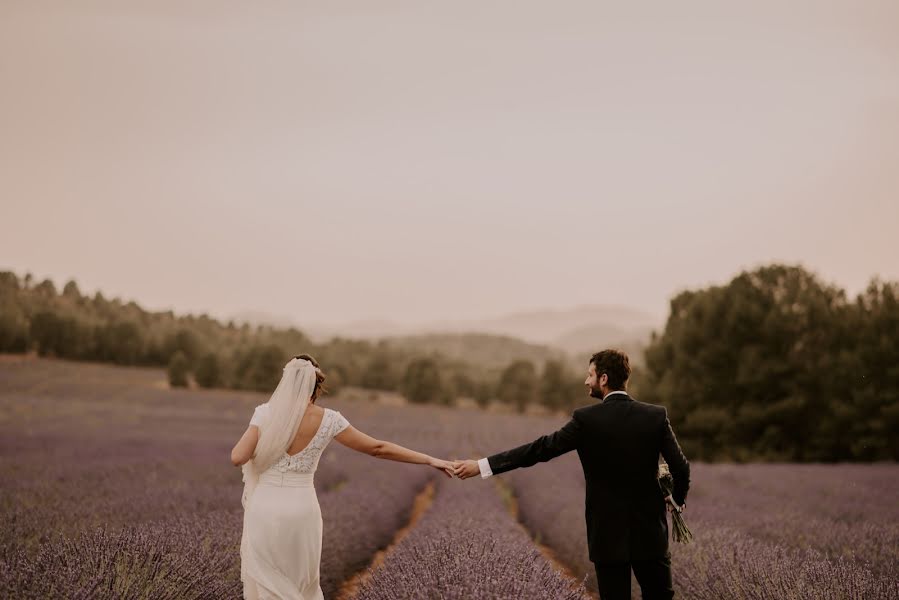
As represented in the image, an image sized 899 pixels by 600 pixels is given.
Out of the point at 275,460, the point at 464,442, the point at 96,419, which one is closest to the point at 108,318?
the point at 96,419

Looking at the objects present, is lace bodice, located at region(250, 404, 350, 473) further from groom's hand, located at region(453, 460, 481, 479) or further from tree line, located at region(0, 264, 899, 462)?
tree line, located at region(0, 264, 899, 462)

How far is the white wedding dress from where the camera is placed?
3.33m

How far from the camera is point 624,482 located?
10.2ft

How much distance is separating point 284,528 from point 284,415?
613mm

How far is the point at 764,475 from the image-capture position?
1200 cm

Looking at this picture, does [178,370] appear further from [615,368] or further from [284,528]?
[615,368]

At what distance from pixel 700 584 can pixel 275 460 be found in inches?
112

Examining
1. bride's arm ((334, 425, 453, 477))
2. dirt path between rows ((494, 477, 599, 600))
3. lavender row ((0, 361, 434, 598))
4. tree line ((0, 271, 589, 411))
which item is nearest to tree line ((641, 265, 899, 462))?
dirt path between rows ((494, 477, 599, 600))

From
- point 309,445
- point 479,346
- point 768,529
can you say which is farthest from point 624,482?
point 479,346

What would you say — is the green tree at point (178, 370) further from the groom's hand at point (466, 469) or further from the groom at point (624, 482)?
the groom at point (624, 482)

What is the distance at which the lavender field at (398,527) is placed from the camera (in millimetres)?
3084

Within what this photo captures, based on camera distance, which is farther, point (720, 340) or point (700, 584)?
point (720, 340)

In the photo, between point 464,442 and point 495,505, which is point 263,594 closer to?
point 495,505

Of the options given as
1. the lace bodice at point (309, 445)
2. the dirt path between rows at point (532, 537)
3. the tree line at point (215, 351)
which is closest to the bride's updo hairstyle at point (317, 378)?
the lace bodice at point (309, 445)
